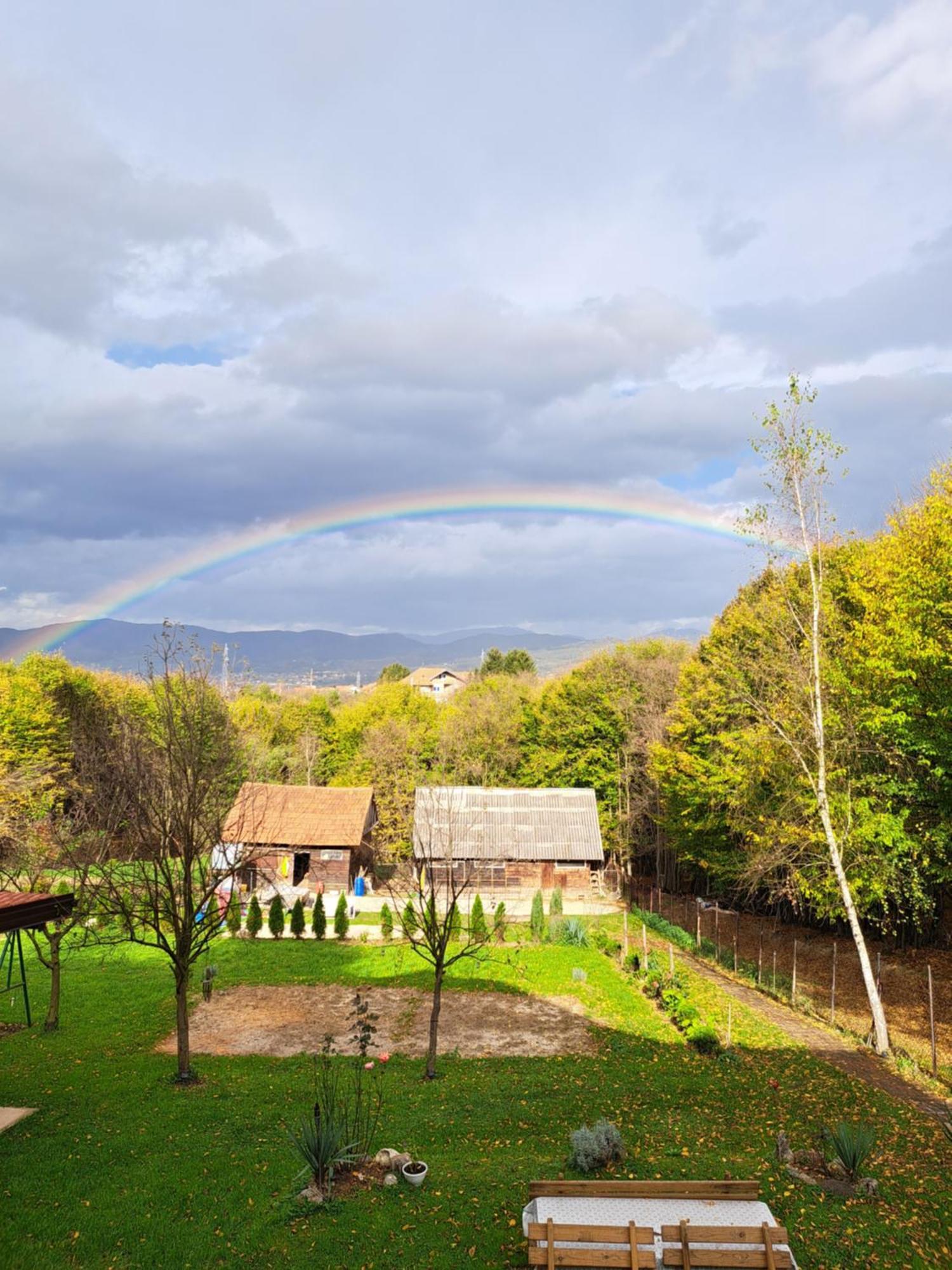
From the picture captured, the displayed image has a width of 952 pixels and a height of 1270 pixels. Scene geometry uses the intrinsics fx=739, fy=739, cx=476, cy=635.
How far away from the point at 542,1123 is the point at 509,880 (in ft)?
82.3

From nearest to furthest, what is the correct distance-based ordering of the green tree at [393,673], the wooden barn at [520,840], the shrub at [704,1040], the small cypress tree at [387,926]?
the shrub at [704,1040]
the small cypress tree at [387,926]
the wooden barn at [520,840]
the green tree at [393,673]

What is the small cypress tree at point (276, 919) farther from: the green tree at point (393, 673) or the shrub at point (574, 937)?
the green tree at point (393, 673)

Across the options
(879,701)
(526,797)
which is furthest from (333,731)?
(879,701)

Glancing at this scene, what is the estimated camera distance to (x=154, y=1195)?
9.05 meters

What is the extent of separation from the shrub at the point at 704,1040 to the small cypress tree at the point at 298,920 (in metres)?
16.3

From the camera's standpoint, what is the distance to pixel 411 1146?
427 inches

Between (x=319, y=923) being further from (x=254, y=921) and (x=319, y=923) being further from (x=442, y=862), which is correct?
(x=442, y=862)

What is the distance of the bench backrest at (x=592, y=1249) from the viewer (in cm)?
677

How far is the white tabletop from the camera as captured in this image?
743 centimetres

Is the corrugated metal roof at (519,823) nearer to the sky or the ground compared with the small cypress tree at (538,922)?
nearer to the sky

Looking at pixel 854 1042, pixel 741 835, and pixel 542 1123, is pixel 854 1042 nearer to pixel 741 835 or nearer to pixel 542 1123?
pixel 542 1123

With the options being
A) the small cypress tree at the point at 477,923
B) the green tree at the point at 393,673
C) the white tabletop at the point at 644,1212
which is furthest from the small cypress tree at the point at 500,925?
the green tree at the point at 393,673

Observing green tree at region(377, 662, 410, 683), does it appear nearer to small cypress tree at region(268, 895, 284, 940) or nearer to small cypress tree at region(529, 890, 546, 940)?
small cypress tree at region(268, 895, 284, 940)

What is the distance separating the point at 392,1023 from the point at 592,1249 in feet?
40.7
